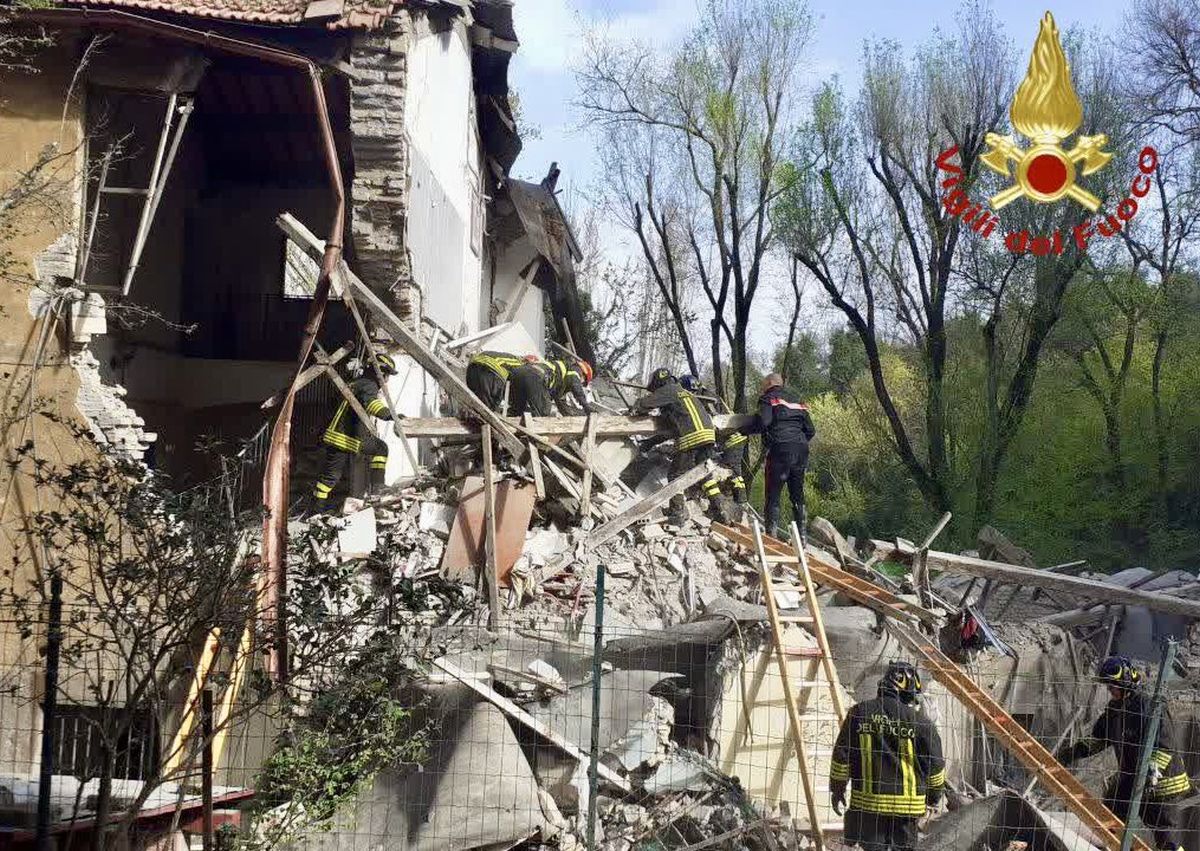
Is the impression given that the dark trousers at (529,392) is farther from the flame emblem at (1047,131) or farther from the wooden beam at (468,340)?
the flame emblem at (1047,131)

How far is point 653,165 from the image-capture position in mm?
30344

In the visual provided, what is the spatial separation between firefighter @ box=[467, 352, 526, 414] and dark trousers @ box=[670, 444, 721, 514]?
6.51 ft

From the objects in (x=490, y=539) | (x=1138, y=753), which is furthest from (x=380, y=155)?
(x=1138, y=753)

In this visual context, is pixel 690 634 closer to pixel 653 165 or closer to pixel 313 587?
pixel 313 587

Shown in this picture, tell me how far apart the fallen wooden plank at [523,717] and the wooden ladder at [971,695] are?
181cm

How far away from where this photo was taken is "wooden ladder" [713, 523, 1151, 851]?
785 cm

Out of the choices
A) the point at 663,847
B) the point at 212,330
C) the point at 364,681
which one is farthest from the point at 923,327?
A: the point at 364,681

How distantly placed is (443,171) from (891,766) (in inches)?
425

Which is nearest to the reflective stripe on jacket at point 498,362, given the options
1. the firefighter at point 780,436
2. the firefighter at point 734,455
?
the firefighter at point 734,455

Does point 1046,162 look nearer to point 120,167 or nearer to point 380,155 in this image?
point 380,155

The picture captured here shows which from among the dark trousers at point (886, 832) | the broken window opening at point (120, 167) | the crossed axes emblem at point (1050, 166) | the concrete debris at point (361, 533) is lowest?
the dark trousers at point (886, 832)

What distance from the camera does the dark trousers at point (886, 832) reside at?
7.18 metres

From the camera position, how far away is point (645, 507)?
40.1 ft

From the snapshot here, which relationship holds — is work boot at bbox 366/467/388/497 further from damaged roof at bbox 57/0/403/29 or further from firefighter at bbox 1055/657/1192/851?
firefighter at bbox 1055/657/1192/851
